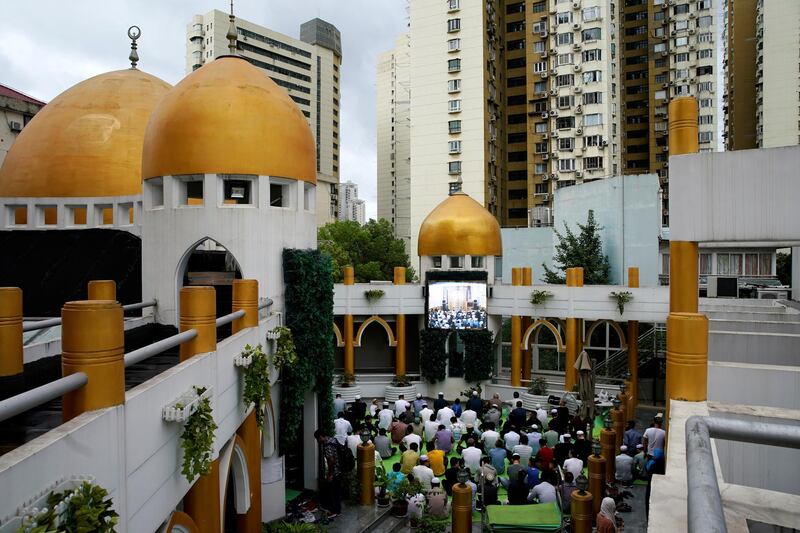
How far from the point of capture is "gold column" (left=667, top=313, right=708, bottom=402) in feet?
20.6

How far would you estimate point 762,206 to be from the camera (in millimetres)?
6121

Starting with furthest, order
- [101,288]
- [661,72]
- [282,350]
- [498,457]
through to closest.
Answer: [661,72] → [498,457] → [282,350] → [101,288]

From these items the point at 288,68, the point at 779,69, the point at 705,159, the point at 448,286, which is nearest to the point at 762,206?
the point at 705,159

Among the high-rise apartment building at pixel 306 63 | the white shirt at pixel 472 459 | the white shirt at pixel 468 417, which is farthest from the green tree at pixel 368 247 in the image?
the white shirt at pixel 472 459

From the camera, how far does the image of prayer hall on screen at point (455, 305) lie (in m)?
21.8

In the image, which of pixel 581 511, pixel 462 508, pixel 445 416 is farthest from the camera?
pixel 445 416

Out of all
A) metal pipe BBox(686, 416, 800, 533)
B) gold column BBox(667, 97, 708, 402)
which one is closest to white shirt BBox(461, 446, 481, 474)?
gold column BBox(667, 97, 708, 402)

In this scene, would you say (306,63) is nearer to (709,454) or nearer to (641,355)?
(641,355)

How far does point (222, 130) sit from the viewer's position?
1081cm

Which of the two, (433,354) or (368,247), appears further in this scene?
(368,247)

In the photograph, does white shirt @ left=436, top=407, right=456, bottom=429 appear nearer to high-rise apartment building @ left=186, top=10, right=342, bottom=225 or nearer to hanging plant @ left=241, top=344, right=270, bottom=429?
hanging plant @ left=241, top=344, right=270, bottom=429

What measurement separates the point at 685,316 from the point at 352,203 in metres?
133

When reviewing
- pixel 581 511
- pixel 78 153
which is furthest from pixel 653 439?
pixel 78 153

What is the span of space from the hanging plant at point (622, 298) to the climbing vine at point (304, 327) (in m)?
11.4
